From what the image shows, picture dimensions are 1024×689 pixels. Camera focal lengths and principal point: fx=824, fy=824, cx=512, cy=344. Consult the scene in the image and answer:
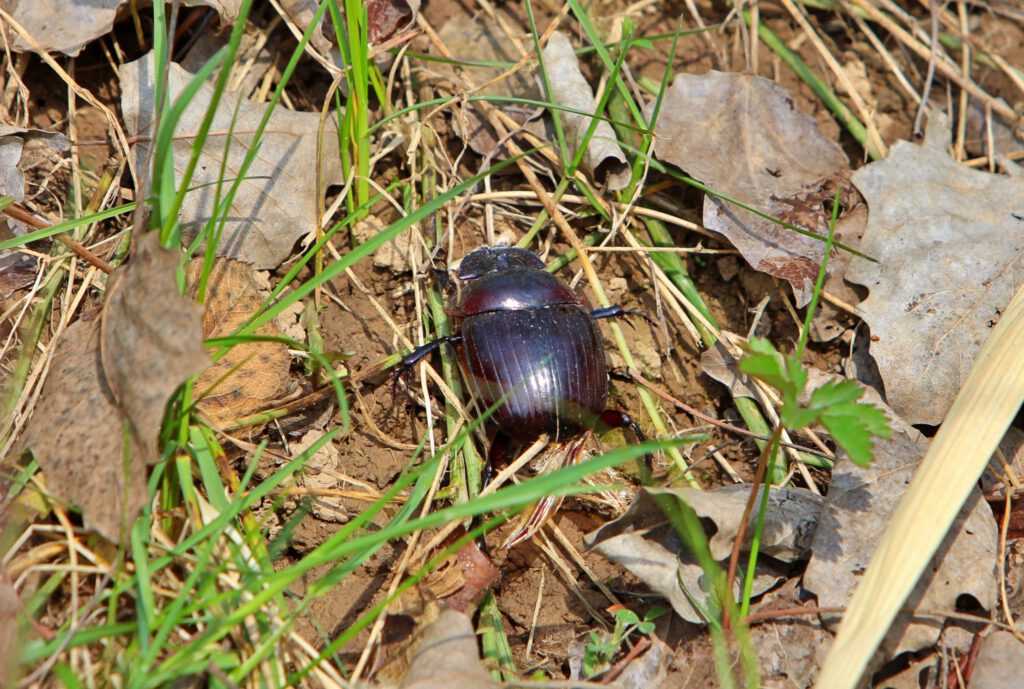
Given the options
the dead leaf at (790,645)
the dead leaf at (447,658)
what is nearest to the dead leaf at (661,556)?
the dead leaf at (790,645)

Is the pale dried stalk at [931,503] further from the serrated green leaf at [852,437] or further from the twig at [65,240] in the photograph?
the twig at [65,240]

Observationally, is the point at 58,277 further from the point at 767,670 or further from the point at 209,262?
the point at 767,670

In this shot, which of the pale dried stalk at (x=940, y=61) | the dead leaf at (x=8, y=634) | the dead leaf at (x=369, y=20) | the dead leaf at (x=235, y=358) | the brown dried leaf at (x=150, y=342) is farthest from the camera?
the pale dried stalk at (x=940, y=61)

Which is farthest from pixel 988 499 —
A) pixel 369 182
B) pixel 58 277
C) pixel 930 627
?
pixel 58 277

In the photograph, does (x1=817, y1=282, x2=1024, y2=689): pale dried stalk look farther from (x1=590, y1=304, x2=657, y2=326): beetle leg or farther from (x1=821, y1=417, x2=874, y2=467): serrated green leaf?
(x1=590, y1=304, x2=657, y2=326): beetle leg

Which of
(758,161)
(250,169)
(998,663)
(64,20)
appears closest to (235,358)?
(250,169)

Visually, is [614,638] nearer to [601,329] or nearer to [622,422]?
[622,422]
